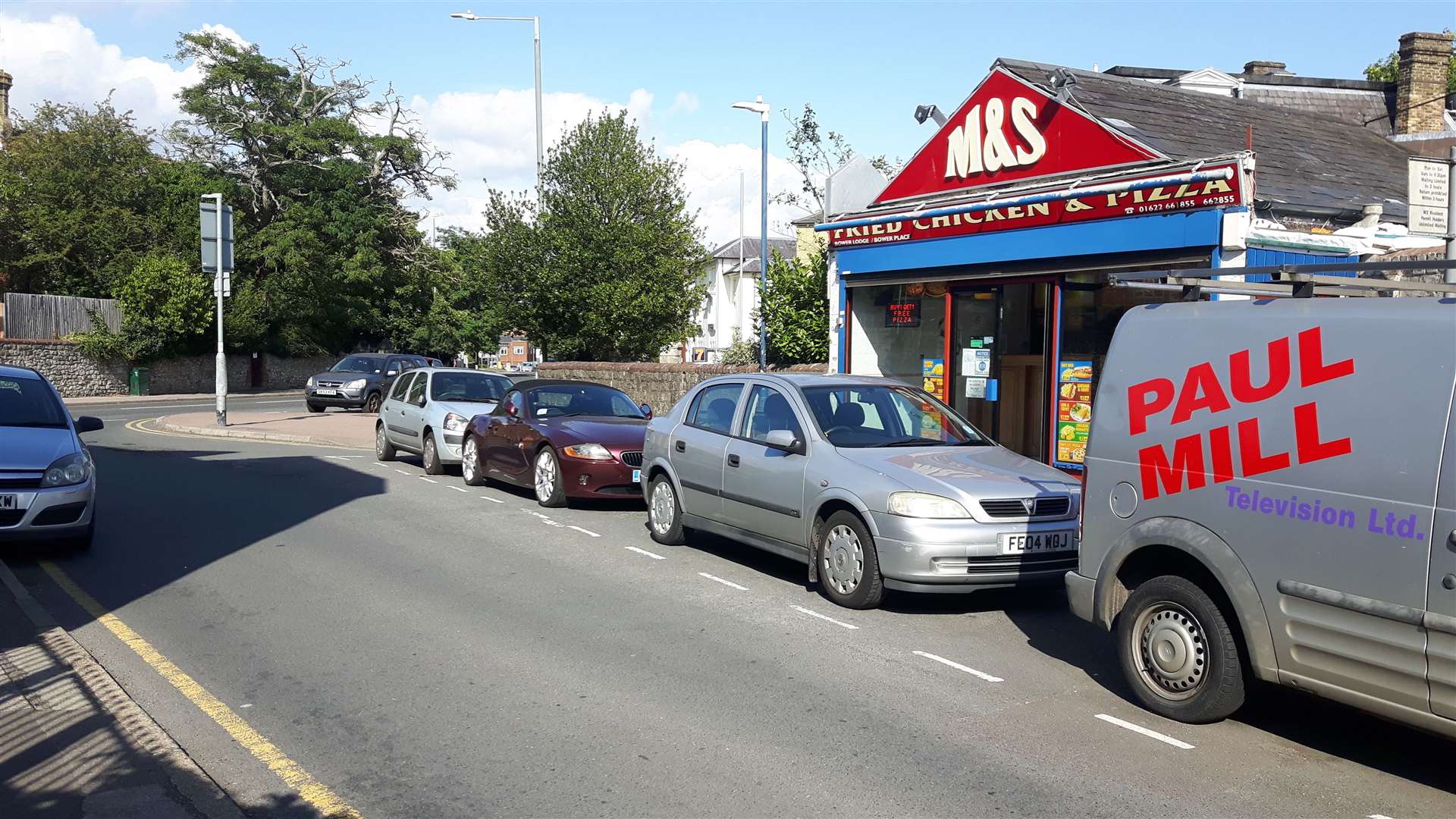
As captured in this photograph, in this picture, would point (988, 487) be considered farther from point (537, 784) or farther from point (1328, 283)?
point (537, 784)

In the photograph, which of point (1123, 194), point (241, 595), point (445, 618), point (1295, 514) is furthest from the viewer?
point (1123, 194)

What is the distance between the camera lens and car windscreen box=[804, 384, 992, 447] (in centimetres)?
896

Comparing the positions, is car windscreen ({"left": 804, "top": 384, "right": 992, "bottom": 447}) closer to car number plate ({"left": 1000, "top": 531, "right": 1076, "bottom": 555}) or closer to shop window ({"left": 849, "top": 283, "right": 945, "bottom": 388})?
car number plate ({"left": 1000, "top": 531, "right": 1076, "bottom": 555})

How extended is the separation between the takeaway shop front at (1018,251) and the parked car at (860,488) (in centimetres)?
463

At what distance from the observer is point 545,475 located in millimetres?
13328

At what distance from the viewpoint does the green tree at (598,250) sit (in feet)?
93.2

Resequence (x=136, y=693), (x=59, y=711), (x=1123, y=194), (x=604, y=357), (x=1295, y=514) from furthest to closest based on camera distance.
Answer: (x=604, y=357) < (x=1123, y=194) < (x=136, y=693) < (x=59, y=711) < (x=1295, y=514)

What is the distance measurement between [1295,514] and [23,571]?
357 inches

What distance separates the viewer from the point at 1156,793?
486 cm

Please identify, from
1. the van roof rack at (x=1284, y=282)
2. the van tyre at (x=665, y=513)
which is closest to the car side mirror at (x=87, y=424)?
the van tyre at (x=665, y=513)

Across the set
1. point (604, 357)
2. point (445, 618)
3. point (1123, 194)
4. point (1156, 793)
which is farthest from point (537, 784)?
point (604, 357)

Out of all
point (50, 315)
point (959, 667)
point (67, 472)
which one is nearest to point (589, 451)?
point (67, 472)

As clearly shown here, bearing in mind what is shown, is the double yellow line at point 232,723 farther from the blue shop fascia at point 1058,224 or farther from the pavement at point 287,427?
the pavement at point 287,427

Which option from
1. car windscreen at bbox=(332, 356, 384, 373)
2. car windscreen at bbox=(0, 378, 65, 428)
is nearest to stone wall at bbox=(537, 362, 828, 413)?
car windscreen at bbox=(332, 356, 384, 373)
